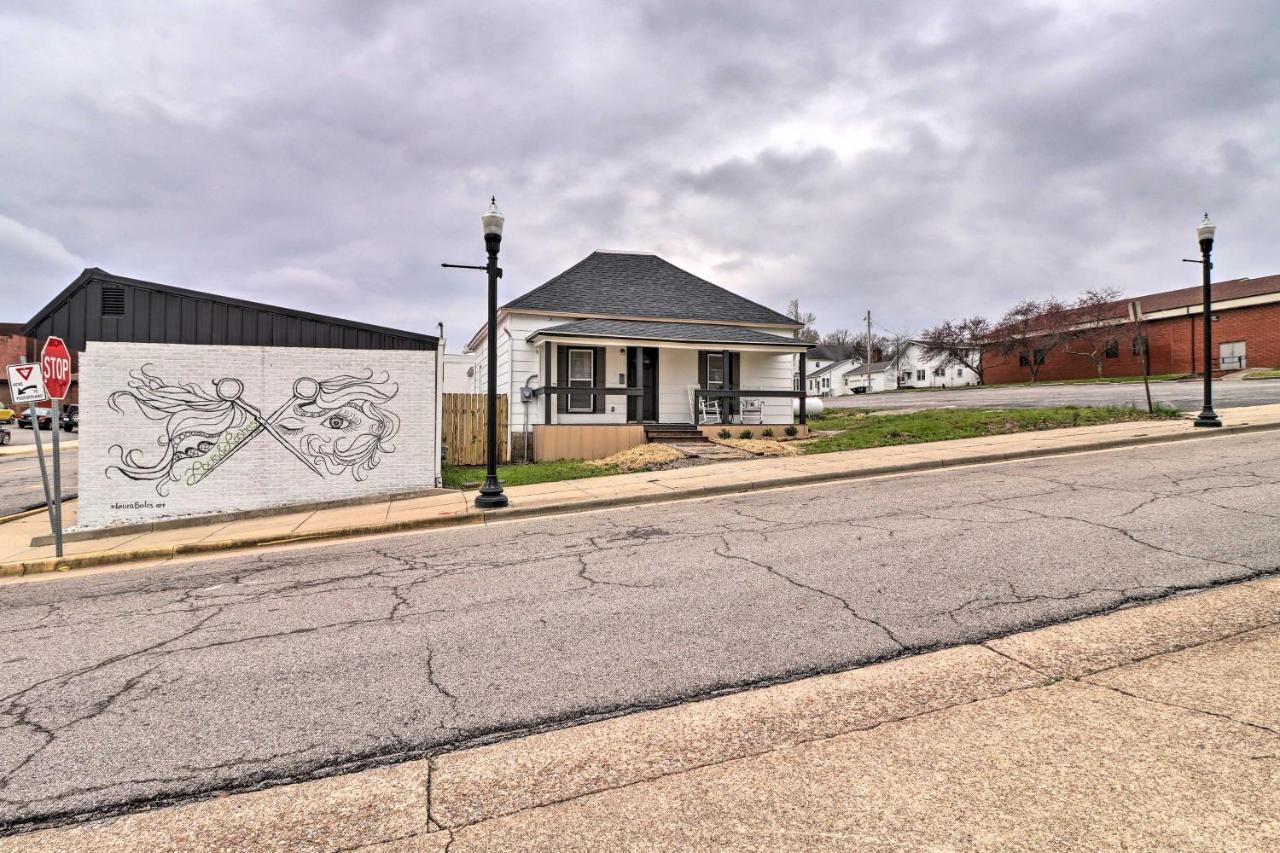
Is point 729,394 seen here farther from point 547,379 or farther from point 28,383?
point 28,383

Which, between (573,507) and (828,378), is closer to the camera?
(573,507)

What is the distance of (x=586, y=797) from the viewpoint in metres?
2.76

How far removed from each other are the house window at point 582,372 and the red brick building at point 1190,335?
31636 millimetres

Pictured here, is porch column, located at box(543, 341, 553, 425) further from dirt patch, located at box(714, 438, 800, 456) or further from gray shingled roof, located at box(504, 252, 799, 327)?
dirt patch, located at box(714, 438, 800, 456)

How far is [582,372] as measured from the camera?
19875 mm

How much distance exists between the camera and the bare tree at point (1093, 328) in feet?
144

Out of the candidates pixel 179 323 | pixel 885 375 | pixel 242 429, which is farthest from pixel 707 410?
pixel 885 375

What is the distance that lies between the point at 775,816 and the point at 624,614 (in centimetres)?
252

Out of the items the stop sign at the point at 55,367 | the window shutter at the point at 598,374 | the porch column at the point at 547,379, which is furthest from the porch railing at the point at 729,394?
the stop sign at the point at 55,367

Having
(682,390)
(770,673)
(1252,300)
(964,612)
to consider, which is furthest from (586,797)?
(1252,300)

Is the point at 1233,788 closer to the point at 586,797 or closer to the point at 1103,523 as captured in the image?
the point at 586,797

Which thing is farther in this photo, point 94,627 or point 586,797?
point 94,627

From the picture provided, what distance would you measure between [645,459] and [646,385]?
5.71 meters

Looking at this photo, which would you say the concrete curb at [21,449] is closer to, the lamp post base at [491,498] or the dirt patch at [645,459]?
the dirt patch at [645,459]
